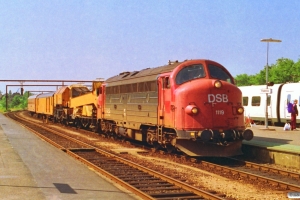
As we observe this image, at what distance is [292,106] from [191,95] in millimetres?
12034

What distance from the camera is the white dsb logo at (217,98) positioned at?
15312 mm

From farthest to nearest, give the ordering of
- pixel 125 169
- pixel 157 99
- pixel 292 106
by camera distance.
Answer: pixel 292 106, pixel 157 99, pixel 125 169

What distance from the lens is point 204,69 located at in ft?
52.9

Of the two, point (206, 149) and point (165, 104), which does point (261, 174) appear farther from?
point (165, 104)

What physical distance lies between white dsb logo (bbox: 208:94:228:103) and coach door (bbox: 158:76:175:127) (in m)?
1.30

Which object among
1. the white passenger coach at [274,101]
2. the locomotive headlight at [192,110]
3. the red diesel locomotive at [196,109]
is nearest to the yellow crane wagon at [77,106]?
the white passenger coach at [274,101]

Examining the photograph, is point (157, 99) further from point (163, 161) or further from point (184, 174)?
point (184, 174)

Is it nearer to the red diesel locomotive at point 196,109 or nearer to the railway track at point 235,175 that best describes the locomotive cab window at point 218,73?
the red diesel locomotive at point 196,109

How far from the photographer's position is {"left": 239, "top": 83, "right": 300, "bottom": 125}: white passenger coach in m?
30.8

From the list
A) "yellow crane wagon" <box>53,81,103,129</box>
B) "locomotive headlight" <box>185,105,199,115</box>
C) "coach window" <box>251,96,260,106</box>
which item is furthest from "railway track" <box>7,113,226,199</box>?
"coach window" <box>251,96,260,106</box>

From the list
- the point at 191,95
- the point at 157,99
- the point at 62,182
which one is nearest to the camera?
the point at 62,182

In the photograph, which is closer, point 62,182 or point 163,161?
point 62,182

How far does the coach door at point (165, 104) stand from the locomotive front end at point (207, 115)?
0.41 m

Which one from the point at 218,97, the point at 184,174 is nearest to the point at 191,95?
the point at 218,97
